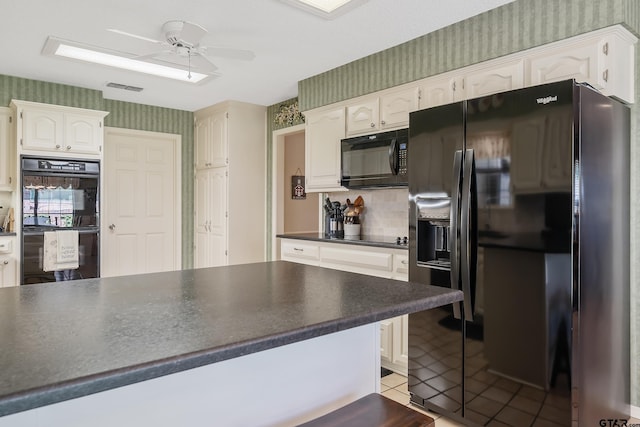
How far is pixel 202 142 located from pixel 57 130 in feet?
5.62

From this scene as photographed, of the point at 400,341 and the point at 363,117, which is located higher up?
the point at 363,117

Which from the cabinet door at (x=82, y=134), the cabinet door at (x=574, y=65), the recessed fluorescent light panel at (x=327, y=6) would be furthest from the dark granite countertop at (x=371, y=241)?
the cabinet door at (x=82, y=134)

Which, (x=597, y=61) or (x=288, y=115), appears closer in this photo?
(x=597, y=61)

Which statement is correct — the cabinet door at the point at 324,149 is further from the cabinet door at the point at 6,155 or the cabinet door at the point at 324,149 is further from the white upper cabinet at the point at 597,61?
the cabinet door at the point at 6,155

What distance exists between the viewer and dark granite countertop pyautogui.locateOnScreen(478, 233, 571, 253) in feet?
6.08

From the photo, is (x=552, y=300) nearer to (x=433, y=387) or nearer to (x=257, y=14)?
(x=433, y=387)

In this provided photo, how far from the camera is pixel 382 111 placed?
3.31 m

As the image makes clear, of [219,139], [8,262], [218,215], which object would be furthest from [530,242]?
[8,262]

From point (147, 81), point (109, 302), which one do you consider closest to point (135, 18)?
point (147, 81)

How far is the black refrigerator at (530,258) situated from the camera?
1859mm

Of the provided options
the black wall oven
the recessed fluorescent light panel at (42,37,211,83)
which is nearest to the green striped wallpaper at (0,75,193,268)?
the black wall oven

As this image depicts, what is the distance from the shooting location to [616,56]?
7.03 feet

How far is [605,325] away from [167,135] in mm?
5060

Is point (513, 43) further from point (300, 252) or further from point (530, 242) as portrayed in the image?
point (300, 252)
